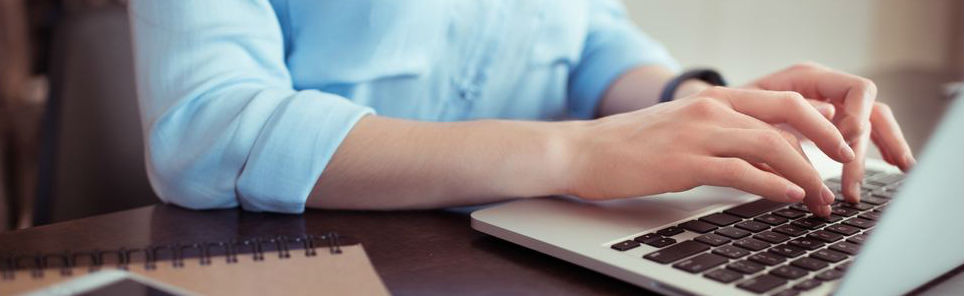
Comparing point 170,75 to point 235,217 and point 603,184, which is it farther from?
point 603,184

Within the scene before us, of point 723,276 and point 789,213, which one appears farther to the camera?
point 789,213

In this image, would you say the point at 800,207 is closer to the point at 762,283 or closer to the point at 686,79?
the point at 762,283

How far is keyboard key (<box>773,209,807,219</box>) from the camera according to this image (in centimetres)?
45

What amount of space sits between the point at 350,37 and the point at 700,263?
0.36 m

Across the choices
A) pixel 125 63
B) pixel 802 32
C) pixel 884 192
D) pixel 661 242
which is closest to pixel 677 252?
pixel 661 242

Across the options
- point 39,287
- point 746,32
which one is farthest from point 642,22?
point 39,287

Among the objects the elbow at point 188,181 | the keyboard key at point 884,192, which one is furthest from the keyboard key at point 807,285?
the elbow at point 188,181

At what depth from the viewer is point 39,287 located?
0.34 metres

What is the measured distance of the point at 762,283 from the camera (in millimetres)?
328

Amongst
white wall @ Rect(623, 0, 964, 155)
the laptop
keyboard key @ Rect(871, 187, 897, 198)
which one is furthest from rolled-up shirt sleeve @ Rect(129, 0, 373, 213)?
white wall @ Rect(623, 0, 964, 155)

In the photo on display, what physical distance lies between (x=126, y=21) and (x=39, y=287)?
519mm

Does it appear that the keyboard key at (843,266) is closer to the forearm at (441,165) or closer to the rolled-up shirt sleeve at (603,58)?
the forearm at (441,165)

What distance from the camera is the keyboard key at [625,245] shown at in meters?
0.38

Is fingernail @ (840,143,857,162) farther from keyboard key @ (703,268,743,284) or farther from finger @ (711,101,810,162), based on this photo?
keyboard key @ (703,268,743,284)
